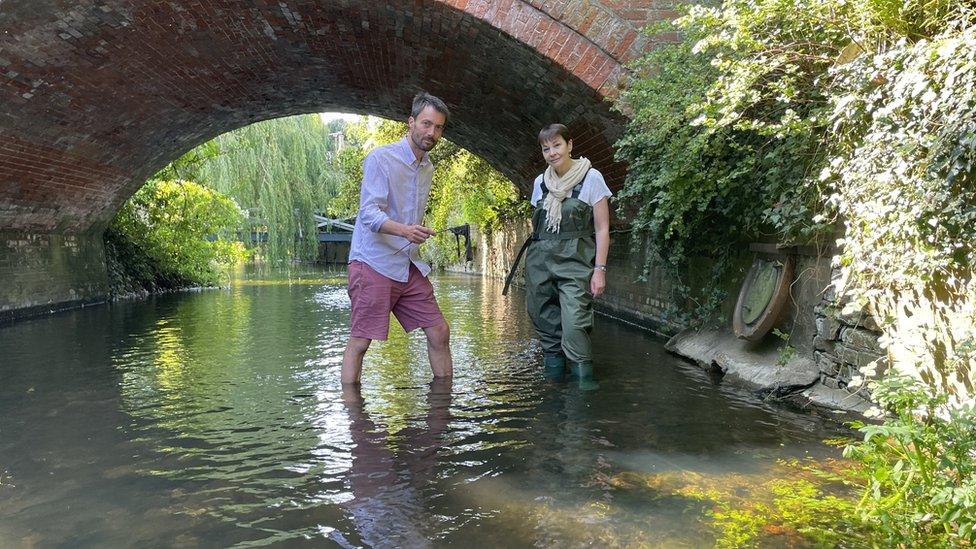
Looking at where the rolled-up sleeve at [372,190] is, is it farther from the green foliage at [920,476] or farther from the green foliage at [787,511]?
the green foliage at [920,476]

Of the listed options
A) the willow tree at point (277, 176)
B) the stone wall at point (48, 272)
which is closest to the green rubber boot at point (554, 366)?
the stone wall at point (48, 272)

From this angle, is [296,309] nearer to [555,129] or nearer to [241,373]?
[241,373]

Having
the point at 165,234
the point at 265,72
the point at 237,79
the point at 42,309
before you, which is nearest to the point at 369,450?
the point at 265,72

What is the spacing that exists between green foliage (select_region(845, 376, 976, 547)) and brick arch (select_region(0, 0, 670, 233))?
4760 mm

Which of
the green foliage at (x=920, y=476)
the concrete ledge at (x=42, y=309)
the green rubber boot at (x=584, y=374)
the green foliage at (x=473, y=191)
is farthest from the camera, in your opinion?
the green foliage at (x=473, y=191)

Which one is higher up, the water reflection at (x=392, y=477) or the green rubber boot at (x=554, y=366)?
the green rubber boot at (x=554, y=366)

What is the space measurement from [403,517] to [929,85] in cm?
271

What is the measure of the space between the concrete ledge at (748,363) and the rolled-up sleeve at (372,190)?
2.64 meters

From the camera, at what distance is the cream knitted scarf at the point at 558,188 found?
5215 millimetres

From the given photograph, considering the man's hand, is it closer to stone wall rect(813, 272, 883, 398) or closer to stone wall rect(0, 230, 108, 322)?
stone wall rect(813, 272, 883, 398)

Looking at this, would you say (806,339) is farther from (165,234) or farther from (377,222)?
(165,234)

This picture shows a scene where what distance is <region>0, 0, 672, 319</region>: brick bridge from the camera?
698 centimetres

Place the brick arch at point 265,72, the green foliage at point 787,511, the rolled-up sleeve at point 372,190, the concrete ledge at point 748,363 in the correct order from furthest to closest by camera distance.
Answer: the brick arch at point 265,72 → the concrete ledge at point 748,363 → the rolled-up sleeve at point 372,190 → the green foliage at point 787,511

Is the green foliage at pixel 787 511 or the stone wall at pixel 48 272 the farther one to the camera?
the stone wall at pixel 48 272
